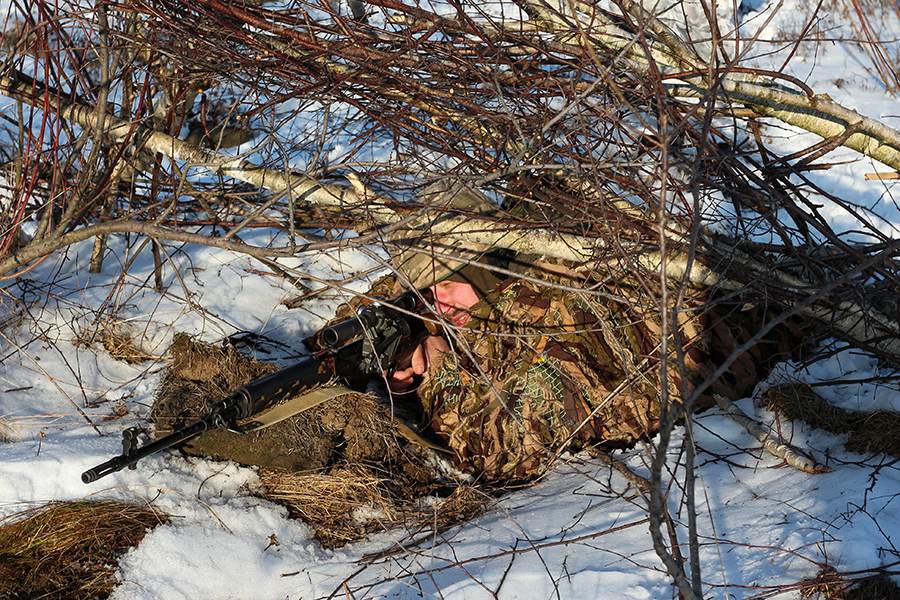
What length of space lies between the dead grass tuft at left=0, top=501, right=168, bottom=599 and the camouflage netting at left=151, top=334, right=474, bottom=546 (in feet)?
1.47

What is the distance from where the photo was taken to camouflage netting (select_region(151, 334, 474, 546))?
8.73 feet

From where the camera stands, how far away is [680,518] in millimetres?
2234

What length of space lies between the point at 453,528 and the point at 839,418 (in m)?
1.78

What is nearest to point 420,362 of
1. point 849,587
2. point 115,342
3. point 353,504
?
point 353,504

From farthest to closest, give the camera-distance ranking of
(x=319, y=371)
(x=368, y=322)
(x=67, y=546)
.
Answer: (x=368, y=322) → (x=319, y=371) → (x=67, y=546)

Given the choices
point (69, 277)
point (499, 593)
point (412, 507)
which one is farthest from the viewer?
point (69, 277)

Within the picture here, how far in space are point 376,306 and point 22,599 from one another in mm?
1830

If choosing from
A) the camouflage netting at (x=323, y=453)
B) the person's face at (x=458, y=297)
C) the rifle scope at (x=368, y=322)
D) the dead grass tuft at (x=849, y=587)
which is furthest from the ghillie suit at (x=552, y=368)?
the dead grass tuft at (x=849, y=587)

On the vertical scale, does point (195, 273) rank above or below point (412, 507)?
above

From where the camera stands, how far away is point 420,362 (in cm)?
333

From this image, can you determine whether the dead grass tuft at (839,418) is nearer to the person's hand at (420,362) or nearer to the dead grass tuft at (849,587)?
the dead grass tuft at (849,587)

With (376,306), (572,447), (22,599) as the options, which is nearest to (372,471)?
(376,306)

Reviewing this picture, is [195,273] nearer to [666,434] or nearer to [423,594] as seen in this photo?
[423,594]

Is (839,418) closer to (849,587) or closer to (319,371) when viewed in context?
(849,587)
